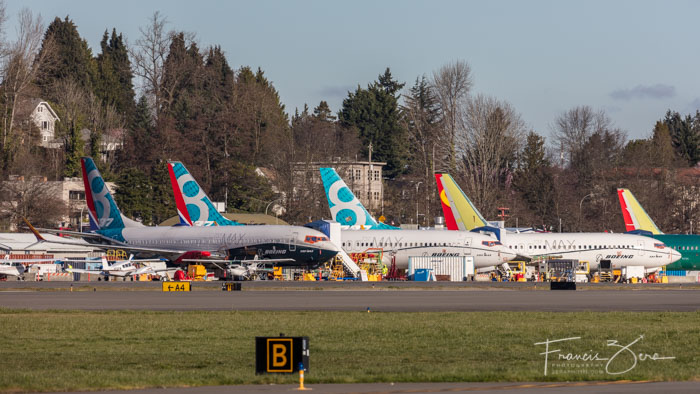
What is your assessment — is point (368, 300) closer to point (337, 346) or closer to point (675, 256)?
point (337, 346)

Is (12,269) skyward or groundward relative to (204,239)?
groundward

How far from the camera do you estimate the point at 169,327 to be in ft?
106

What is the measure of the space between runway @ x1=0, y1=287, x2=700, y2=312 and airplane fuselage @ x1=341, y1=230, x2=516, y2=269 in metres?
20.3

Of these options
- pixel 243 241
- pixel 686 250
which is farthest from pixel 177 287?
pixel 686 250

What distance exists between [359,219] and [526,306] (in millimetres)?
47589

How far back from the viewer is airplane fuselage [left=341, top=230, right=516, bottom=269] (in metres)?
76.4

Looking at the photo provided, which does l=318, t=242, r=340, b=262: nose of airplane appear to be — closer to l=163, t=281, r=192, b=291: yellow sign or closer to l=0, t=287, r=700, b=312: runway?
l=0, t=287, r=700, b=312: runway

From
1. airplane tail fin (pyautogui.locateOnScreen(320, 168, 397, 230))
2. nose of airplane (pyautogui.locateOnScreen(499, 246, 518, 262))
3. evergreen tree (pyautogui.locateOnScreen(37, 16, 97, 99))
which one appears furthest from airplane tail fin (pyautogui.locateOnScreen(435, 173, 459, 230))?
evergreen tree (pyautogui.locateOnScreen(37, 16, 97, 99))

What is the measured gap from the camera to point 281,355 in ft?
67.0

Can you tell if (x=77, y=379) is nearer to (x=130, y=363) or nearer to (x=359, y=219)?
(x=130, y=363)

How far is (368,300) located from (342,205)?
42.9 meters

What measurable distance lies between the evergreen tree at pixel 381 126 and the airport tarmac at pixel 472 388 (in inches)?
6611

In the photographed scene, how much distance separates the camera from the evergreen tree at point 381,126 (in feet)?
623

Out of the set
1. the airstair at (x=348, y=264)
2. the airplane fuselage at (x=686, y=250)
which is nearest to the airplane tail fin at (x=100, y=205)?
the airstair at (x=348, y=264)
